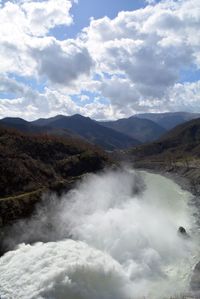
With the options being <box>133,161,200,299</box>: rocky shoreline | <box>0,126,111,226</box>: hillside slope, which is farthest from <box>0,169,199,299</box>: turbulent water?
<box>0,126,111,226</box>: hillside slope

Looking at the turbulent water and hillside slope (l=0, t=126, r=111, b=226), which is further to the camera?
hillside slope (l=0, t=126, r=111, b=226)

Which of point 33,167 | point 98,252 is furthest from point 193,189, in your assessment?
point 98,252

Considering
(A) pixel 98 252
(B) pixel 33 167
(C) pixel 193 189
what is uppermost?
(B) pixel 33 167

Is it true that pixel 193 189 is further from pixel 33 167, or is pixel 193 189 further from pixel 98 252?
pixel 98 252

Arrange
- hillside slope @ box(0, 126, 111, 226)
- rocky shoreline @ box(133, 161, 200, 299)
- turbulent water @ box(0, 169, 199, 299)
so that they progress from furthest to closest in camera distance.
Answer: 1. hillside slope @ box(0, 126, 111, 226)
2. rocky shoreline @ box(133, 161, 200, 299)
3. turbulent water @ box(0, 169, 199, 299)

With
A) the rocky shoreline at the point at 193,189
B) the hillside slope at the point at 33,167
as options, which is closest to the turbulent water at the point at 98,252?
the rocky shoreline at the point at 193,189

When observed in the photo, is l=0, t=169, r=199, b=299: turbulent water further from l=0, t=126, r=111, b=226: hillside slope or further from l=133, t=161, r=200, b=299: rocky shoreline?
l=0, t=126, r=111, b=226: hillside slope

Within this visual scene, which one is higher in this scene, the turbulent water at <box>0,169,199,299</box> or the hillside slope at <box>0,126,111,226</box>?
the hillside slope at <box>0,126,111,226</box>

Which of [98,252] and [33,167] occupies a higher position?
[33,167]

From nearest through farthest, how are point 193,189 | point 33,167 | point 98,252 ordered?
point 98,252 < point 33,167 < point 193,189

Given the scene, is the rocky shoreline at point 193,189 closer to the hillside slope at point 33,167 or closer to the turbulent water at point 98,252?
the turbulent water at point 98,252
